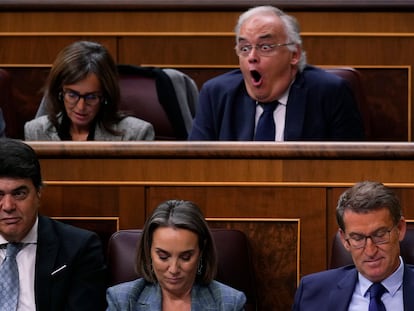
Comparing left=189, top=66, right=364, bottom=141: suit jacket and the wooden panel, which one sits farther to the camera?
left=189, top=66, right=364, bottom=141: suit jacket

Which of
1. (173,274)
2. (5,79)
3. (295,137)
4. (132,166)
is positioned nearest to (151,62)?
(5,79)

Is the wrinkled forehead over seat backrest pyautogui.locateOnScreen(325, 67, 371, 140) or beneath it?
over

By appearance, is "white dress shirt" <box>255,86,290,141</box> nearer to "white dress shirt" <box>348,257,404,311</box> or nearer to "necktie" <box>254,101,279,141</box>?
"necktie" <box>254,101,279,141</box>

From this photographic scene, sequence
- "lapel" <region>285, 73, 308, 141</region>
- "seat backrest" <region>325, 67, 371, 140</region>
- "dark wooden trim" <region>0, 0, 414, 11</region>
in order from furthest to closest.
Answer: "dark wooden trim" <region>0, 0, 414, 11</region> → "seat backrest" <region>325, 67, 371, 140</region> → "lapel" <region>285, 73, 308, 141</region>

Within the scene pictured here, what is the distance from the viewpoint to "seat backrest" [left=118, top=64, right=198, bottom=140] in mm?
2158

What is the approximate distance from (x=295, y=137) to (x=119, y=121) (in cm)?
30

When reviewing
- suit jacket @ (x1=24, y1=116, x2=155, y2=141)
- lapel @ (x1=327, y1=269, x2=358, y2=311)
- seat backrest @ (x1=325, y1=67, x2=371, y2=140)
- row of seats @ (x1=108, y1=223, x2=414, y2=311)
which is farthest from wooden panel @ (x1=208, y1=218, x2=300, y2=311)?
seat backrest @ (x1=325, y1=67, x2=371, y2=140)

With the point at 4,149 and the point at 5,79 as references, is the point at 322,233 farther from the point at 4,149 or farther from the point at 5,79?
the point at 5,79

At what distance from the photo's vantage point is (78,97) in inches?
77.1

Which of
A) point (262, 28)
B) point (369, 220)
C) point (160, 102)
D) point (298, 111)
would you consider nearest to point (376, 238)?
point (369, 220)

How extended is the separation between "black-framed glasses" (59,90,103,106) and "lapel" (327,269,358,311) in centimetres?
64

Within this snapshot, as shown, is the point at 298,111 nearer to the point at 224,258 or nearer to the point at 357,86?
the point at 357,86

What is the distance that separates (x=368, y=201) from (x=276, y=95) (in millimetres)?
528

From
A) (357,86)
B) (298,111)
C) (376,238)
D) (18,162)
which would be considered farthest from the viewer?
(357,86)
